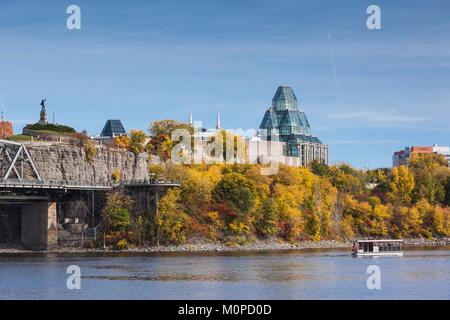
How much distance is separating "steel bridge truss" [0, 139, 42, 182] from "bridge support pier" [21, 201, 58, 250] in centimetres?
402

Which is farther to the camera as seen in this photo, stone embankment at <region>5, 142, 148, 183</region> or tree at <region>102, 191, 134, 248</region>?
stone embankment at <region>5, 142, 148, 183</region>

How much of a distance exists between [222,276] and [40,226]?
167 ft

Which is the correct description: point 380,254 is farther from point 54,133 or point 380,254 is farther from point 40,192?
point 54,133

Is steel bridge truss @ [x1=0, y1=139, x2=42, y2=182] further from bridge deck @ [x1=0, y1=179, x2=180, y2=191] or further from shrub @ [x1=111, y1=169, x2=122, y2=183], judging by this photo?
shrub @ [x1=111, y1=169, x2=122, y2=183]

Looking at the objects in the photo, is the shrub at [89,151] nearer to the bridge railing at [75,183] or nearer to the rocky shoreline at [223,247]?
the bridge railing at [75,183]

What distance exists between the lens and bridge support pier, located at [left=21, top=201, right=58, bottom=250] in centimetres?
13912

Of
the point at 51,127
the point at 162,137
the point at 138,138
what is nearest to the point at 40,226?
the point at 51,127

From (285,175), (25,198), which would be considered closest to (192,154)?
(285,175)

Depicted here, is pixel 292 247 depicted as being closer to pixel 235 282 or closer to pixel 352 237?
pixel 352 237

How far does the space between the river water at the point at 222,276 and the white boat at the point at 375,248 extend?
1963 millimetres

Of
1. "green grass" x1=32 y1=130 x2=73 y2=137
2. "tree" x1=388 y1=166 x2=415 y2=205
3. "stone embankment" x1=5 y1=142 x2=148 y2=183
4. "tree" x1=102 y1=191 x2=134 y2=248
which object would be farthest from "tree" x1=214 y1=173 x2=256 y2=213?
"tree" x1=388 y1=166 x2=415 y2=205

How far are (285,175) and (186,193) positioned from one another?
24.3 m

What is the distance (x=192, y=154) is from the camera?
179 m

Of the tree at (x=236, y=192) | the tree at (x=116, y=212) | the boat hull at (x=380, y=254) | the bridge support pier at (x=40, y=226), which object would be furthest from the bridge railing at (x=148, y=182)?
the boat hull at (x=380, y=254)
